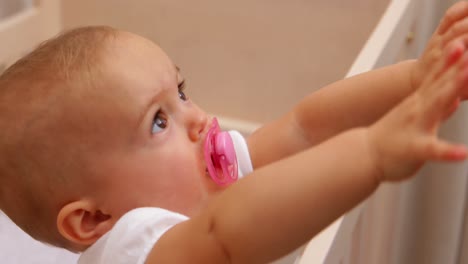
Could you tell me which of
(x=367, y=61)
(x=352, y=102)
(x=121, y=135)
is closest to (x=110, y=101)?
(x=121, y=135)

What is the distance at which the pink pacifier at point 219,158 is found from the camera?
0.71 m

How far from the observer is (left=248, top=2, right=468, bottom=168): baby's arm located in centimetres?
60

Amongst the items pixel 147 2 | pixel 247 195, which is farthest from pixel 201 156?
pixel 147 2

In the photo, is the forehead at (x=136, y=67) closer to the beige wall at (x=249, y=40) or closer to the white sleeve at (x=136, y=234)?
the white sleeve at (x=136, y=234)

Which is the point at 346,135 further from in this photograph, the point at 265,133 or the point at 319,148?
the point at 265,133

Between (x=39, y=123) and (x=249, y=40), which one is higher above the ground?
(x=249, y=40)

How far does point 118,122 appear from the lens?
0.67 meters

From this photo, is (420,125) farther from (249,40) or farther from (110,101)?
(249,40)

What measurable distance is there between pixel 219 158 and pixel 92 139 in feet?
0.38

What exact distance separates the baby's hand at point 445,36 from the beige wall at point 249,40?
802 millimetres

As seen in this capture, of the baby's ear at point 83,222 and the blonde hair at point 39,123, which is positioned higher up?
the blonde hair at point 39,123

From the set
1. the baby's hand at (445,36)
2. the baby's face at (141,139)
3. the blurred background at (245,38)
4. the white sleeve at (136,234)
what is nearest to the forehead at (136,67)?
the baby's face at (141,139)

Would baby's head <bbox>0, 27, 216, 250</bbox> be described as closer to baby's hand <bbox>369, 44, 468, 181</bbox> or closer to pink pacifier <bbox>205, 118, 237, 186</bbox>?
pink pacifier <bbox>205, 118, 237, 186</bbox>

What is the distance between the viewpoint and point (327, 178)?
49 centimetres
